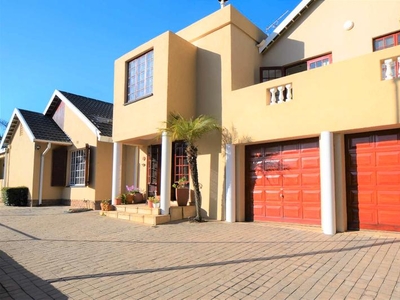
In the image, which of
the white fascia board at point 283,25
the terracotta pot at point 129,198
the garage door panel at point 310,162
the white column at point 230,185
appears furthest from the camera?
the terracotta pot at point 129,198

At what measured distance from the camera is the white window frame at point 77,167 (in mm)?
14492

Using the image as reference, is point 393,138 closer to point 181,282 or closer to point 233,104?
point 233,104

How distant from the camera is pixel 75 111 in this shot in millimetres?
15156

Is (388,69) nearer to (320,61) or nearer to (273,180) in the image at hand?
(320,61)

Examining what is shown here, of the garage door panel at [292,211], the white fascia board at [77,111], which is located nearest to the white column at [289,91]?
the garage door panel at [292,211]

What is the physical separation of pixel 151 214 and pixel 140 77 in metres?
5.11

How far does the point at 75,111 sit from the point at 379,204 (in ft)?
45.5

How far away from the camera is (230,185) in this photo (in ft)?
30.0

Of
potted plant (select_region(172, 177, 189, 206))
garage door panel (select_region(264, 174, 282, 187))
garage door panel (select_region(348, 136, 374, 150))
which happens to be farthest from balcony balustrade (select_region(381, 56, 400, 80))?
potted plant (select_region(172, 177, 189, 206))

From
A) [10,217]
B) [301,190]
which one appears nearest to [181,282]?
[301,190]

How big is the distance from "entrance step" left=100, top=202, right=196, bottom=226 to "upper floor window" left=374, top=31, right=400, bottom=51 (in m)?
7.73

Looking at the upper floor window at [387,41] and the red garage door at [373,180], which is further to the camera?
the upper floor window at [387,41]

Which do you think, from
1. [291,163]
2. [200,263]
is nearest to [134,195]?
[291,163]

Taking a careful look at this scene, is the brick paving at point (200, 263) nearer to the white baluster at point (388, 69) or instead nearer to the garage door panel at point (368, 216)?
the garage door panel at point (368, 216)
